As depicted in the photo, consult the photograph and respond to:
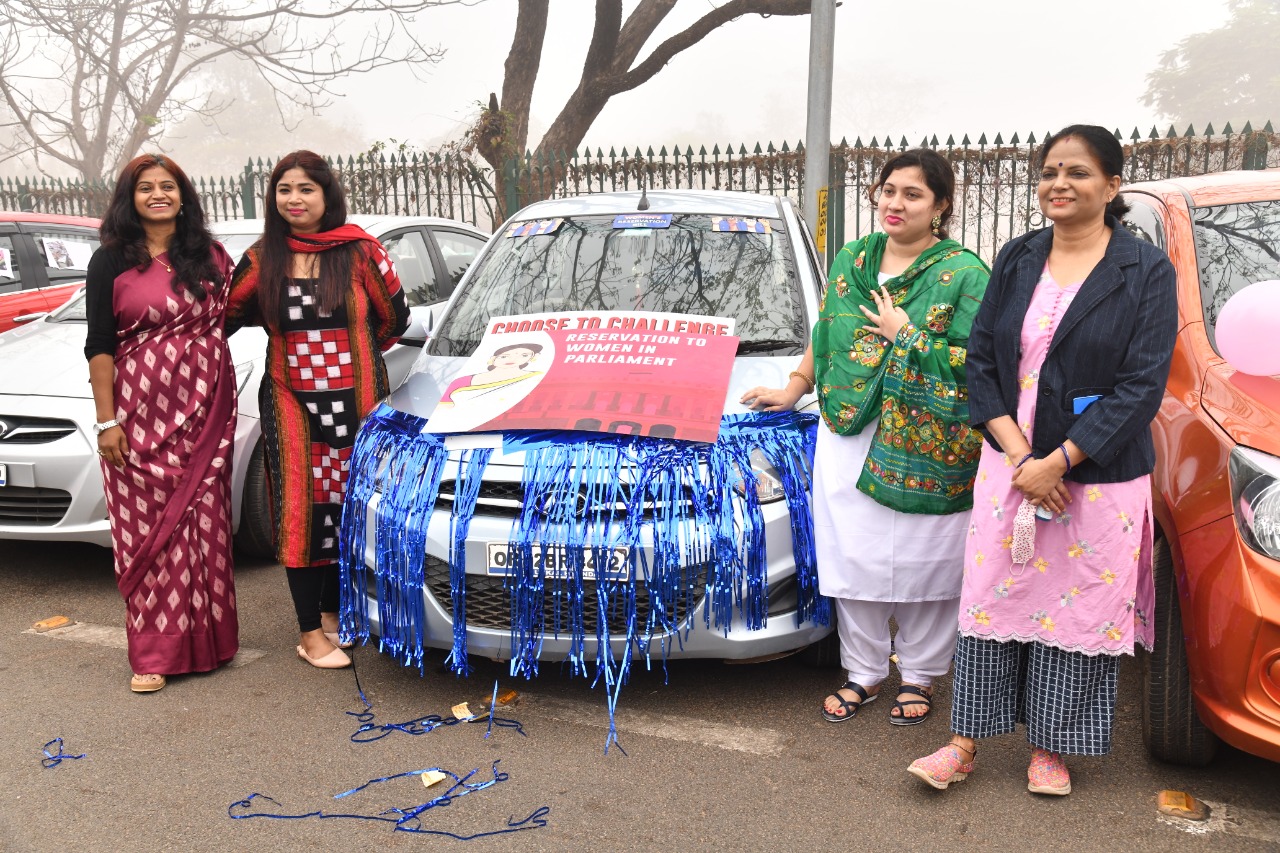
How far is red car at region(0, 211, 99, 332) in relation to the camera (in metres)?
7.07

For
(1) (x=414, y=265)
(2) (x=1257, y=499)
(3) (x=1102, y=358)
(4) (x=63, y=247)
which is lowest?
(2) (x=1257, y=499)

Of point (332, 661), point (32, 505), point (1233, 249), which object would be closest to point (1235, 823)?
point (1233, 249)

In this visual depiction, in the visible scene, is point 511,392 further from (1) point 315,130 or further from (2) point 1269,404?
(1) point 315,130

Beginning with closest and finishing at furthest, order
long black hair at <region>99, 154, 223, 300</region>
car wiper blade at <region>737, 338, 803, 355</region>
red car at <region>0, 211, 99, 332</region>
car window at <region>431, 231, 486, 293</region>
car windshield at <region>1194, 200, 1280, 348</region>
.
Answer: car windshield at <region>1194, 200, 1280, 348</region> < long black hair at <region>99, 154, 223, 300</region> < car wiper blade at <region>737, 338, 803, 355</region> < car window at <region>431, 231, 486, 293</region> < red car at <region>0, 211, 99, 332</region>

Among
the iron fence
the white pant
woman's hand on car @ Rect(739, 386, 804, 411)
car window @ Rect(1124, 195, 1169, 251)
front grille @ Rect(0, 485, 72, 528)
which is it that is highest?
the iron fence

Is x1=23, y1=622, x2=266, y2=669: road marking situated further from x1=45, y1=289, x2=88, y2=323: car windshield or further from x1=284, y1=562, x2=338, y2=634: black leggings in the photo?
x1=45, y1=289, x2=88, y2=323: car windshield

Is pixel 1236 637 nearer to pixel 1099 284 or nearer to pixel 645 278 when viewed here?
pixel 1099 284

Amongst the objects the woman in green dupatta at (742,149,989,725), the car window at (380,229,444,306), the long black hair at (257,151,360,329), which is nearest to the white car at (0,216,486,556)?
the long black hair at (257,151,360,329)

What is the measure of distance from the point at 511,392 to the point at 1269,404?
7.25 feet

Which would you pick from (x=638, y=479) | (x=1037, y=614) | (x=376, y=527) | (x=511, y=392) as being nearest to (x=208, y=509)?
(x=376, y=527)

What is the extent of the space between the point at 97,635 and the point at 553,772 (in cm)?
225

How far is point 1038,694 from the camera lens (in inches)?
116

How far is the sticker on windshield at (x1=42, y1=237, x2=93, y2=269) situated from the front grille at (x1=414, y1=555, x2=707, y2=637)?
533 cm

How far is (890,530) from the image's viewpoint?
324 cm
